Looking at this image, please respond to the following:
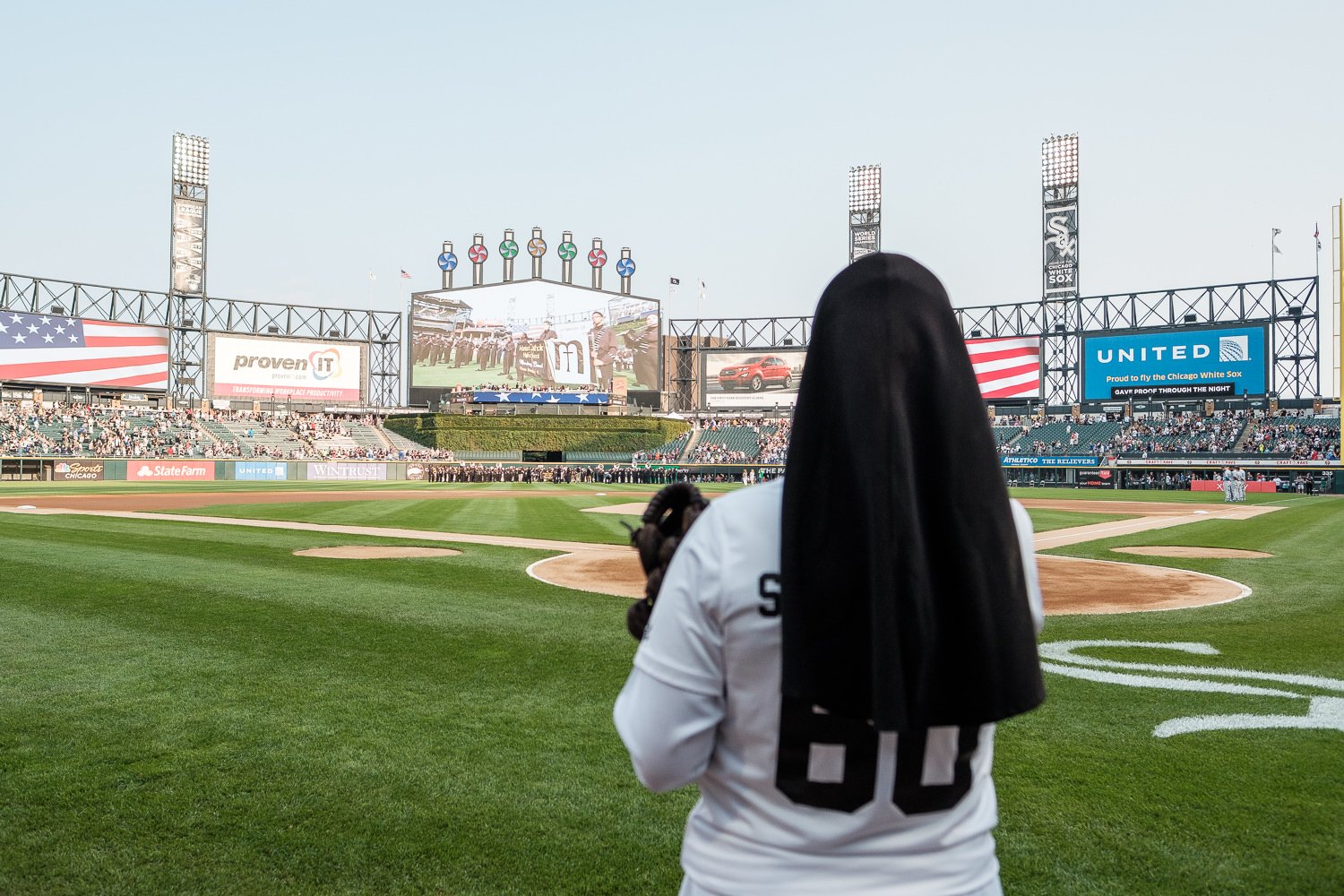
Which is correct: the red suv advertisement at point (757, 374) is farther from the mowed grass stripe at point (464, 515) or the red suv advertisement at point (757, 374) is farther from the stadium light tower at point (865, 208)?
the mowed grass stripe at point (464, 515)

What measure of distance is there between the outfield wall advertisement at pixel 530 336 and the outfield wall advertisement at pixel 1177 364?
3271 cm

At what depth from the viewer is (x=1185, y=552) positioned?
1550cm

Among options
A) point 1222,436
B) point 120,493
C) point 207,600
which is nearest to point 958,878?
point 207,600

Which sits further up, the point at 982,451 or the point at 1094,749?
the point at 982,451

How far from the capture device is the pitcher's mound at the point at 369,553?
13.8m

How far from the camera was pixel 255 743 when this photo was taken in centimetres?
495

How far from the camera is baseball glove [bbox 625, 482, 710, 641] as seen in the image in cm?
174

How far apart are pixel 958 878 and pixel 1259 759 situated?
4.12 metres

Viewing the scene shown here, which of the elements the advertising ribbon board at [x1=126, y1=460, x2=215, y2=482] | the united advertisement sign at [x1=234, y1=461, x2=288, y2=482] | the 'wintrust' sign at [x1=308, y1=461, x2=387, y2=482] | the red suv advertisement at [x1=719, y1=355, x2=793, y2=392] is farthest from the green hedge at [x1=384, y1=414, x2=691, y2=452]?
the advertising ribbon board at [x1=126, y1=460, x2=215, y2=482]

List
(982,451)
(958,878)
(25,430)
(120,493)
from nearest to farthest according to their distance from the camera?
(982,451) → (958,878) → (120,493) → (25,430)

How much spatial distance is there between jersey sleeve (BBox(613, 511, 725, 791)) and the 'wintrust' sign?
2083 inches

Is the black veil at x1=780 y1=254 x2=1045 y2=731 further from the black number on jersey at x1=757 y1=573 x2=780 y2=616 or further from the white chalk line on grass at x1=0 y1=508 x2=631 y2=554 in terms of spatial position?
the white chalk line on grass at x1=0 y1=508 x2=631 y2=554

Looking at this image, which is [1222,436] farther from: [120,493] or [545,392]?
[120,493]

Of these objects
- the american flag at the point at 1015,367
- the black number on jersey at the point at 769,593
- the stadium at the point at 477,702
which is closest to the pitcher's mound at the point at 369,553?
the stadium at the point at 477,702
